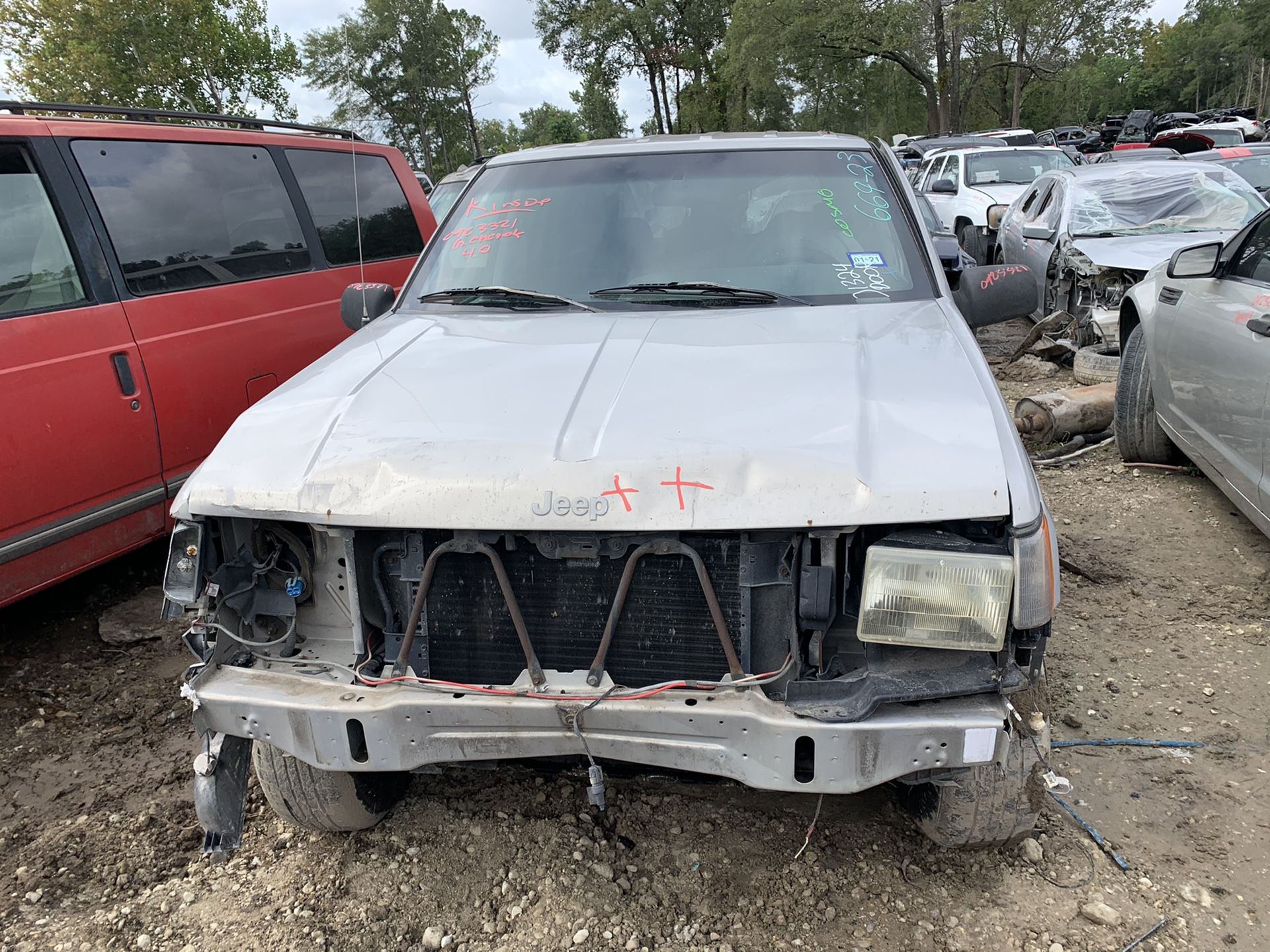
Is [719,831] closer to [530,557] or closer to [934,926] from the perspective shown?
[934,926]

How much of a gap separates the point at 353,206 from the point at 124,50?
1939 centimetres

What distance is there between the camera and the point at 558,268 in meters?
3.35

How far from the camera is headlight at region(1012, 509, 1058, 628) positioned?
1998 millimetres

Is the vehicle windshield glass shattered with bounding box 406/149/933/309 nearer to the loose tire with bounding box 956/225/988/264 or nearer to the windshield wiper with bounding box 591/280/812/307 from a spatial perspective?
the windshield wiper with bounding box 591/280/812/307

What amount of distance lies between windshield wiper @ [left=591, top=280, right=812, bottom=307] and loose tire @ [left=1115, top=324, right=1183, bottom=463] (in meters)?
3.21

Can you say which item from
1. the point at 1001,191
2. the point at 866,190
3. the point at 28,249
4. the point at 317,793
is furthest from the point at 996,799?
the point at 1001,191

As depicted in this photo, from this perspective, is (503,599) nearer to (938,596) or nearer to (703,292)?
(938,596)

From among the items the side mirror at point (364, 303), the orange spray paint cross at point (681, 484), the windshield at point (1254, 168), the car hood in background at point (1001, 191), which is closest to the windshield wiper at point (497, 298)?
the side mirror at point (364, 303)

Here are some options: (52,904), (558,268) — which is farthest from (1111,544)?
(52,904)

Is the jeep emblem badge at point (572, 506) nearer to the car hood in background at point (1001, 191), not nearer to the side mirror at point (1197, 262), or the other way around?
the side mirror at point (1197, 262)

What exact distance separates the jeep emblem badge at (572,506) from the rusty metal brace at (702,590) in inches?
6.1

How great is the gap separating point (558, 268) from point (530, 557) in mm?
1422

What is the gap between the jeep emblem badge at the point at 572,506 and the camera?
2074mm

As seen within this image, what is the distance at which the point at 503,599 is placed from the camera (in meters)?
2.29
